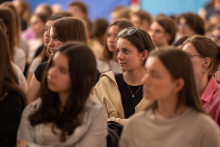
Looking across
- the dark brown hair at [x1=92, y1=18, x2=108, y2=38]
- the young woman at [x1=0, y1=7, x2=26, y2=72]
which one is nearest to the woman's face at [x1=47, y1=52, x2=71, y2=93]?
the young woman at [x1=0, y1=7, x2=26, y2=72]

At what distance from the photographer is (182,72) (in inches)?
64.3

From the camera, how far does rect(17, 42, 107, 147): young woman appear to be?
170 cm

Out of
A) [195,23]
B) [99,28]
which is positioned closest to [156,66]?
[195,23]

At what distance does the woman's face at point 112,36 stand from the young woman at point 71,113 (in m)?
1.64

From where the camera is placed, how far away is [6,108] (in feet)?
6.01

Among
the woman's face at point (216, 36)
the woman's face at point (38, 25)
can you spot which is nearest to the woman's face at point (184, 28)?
the woman's face at point (216, 36)

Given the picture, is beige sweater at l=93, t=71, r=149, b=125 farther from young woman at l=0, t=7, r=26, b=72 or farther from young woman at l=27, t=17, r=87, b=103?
young woman at l=0, t=7, r=26, b=72

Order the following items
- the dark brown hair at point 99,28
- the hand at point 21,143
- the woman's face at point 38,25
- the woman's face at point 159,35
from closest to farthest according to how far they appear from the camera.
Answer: the hand at point 21,143 < the woman's face at point 159,35 < the dark brown hair at point 99,28 < the woman's face at point 38,25

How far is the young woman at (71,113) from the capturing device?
170cm

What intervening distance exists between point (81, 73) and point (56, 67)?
14cm

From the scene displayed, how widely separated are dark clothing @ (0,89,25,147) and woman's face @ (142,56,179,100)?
0.77m

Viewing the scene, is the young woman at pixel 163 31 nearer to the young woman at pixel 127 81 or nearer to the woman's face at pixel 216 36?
the woman's face at pixel 216 36

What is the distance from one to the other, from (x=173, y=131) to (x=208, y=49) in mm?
924

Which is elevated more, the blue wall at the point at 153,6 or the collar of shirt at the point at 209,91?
the collar of shirt at the point at 209,91
